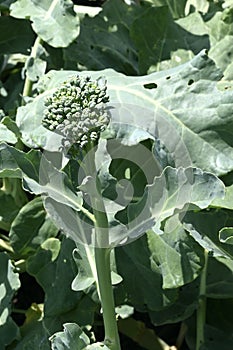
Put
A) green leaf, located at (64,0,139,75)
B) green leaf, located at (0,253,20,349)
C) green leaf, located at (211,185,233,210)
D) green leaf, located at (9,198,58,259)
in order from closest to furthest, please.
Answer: green leaf, located at (211,185,233,210) → green leaf, located at (0,253,20,349) → green leaf, located at (9,198,58,259) → green leaf, located at (64,0,139,75)

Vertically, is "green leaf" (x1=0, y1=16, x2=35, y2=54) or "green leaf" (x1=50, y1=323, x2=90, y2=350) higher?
"green leaf" (x1=0, y1=16, x2=35, y2=54)

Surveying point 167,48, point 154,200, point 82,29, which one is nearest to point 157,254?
point 154,200

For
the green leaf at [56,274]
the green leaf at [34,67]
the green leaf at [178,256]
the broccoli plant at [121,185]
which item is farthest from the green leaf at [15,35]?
the green leaf at [178,256]

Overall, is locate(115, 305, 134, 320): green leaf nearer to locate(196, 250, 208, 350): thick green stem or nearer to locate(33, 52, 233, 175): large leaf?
locate(196, 250, 208, 350): thick green stem

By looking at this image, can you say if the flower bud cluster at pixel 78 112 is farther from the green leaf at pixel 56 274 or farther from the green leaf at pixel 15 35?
the green leaf at pixel 15 35

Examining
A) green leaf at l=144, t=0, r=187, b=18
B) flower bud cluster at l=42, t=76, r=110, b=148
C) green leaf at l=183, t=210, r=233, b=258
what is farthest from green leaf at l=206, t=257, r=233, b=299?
green leaf at l=144, t=0, r=187, b=18

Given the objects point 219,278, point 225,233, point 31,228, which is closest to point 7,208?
point 31,228

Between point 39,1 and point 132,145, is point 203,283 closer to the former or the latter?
point 132,145

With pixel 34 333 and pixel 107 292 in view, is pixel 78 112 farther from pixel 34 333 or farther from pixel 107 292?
pixel 34 333
